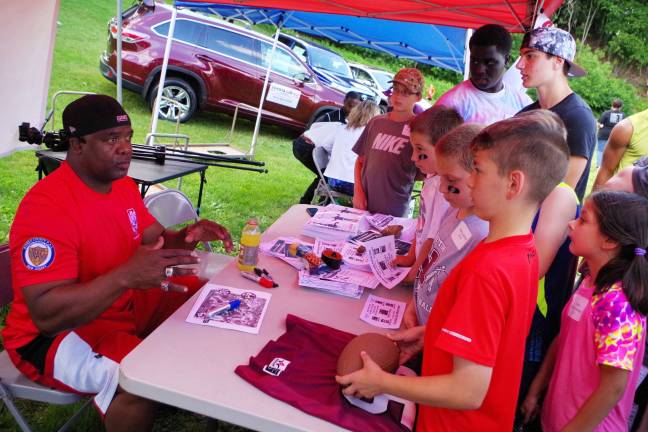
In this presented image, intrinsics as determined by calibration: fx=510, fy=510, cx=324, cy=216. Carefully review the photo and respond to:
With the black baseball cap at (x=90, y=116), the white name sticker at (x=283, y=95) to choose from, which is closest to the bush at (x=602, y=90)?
the white name sticker at (x=283, y=95)

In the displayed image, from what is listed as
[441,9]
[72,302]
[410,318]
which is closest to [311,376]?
[410,318]

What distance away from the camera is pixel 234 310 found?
1.66 metres

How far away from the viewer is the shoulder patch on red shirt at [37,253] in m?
1.53

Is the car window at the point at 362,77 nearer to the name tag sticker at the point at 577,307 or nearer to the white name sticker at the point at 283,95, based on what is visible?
the white name sticker at the point at 283,95

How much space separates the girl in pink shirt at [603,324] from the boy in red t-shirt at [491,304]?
302mm

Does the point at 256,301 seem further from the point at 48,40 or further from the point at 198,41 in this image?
the point at 198,41

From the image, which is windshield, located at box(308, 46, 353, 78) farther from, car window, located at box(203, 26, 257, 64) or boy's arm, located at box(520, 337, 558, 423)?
boy's arm, located at box(520, 337, 558, 423)

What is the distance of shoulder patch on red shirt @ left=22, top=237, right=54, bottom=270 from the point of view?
1.53 metres

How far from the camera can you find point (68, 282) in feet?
5.16

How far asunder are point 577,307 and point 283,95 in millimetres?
7673

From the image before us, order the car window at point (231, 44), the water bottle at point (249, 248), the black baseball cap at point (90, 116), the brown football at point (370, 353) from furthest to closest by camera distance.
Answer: the car window at point (231, 44) < the water bottle at point (249, 248) < the black baseball cap at point (90, 116) < the brown football at point (370, 353)

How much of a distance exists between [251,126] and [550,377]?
A: 845cm

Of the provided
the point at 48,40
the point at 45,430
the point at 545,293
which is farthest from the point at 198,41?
the point at 545,293

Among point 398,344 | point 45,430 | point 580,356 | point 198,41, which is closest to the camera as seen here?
point 580,356
